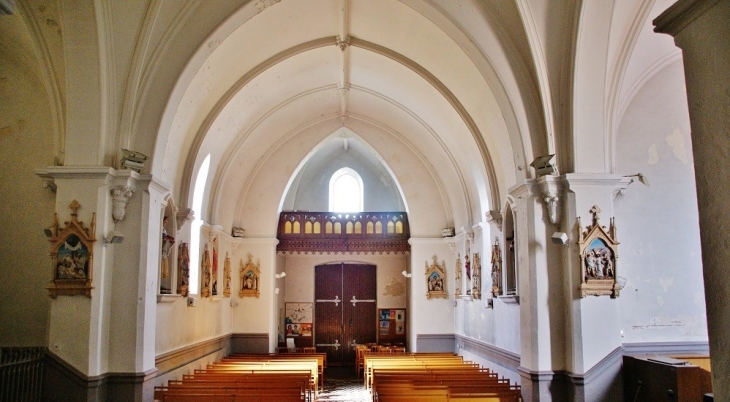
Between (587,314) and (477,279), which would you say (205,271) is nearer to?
(477,279)

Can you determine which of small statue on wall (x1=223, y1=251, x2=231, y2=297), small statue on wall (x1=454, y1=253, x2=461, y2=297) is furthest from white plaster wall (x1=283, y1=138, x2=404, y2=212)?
small statue on wall (x1=223, y1=251, x2=231, y2=297)

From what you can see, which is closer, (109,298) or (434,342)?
(109,298)

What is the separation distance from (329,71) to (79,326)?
847cm

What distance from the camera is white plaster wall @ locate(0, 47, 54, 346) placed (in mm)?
9445

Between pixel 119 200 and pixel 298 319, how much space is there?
12.7 meters

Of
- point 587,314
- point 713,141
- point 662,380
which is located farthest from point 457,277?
point 713,141

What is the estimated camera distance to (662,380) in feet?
27.9

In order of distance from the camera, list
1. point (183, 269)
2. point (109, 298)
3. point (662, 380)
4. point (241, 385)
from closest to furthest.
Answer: point (662, 380) < point (109, 298) < point (241, 385) < point (183, 269)

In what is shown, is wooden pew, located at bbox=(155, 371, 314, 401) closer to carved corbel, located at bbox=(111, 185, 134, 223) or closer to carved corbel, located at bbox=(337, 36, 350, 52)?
carved corbel, located at bbox=(111, 185, 134, 223)

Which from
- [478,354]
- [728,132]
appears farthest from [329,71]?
[728,132]

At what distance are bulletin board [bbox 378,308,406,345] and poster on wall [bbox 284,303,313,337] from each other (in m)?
2.33

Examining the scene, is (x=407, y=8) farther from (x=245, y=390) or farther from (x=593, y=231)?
(x=245, y=390)

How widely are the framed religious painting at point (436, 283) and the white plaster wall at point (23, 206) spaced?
10.6 metres

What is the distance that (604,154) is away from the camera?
9.50m
